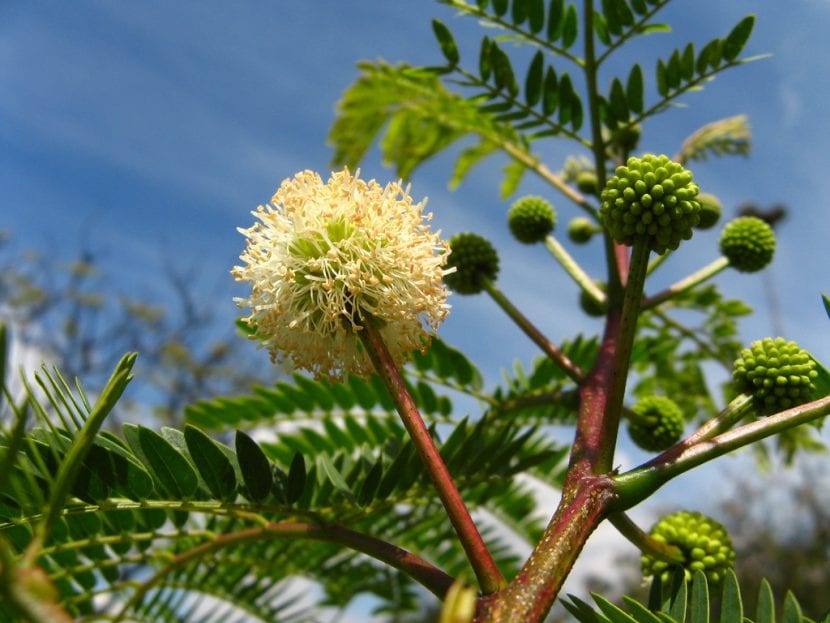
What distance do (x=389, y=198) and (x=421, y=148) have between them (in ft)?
8.00

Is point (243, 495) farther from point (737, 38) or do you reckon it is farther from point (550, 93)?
point (737, 38)

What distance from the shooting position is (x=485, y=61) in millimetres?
2301

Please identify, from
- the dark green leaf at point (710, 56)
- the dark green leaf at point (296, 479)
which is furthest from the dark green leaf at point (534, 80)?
the dark green leaf at point (296, 479)

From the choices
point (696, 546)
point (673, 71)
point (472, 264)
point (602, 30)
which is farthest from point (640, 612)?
point (602, 30)

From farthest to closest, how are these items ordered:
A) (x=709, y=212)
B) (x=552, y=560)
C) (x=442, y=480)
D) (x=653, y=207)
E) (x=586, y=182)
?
(x=586, y=182) < (x=709, y=212) < (x=653, y=207) < (x=442, y=480) < (x=552, y=560)

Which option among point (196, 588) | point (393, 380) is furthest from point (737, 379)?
point (196, 588)

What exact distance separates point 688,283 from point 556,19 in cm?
94

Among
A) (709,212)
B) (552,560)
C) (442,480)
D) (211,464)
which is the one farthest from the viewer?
(709,212)

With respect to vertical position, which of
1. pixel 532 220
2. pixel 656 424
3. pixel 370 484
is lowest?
pixel 370 484

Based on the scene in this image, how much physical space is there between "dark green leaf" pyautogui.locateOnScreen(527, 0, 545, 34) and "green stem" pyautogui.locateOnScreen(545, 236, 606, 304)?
71 centimetres

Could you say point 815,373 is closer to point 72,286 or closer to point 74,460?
point 74,460

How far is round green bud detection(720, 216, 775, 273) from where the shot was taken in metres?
2.45

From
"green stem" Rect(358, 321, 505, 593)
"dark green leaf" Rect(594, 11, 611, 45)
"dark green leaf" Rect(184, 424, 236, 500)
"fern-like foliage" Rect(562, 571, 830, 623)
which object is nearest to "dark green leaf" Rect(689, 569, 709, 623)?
"fern-like foliage" Rect(562, 571, 830, 623)

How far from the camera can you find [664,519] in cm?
180
